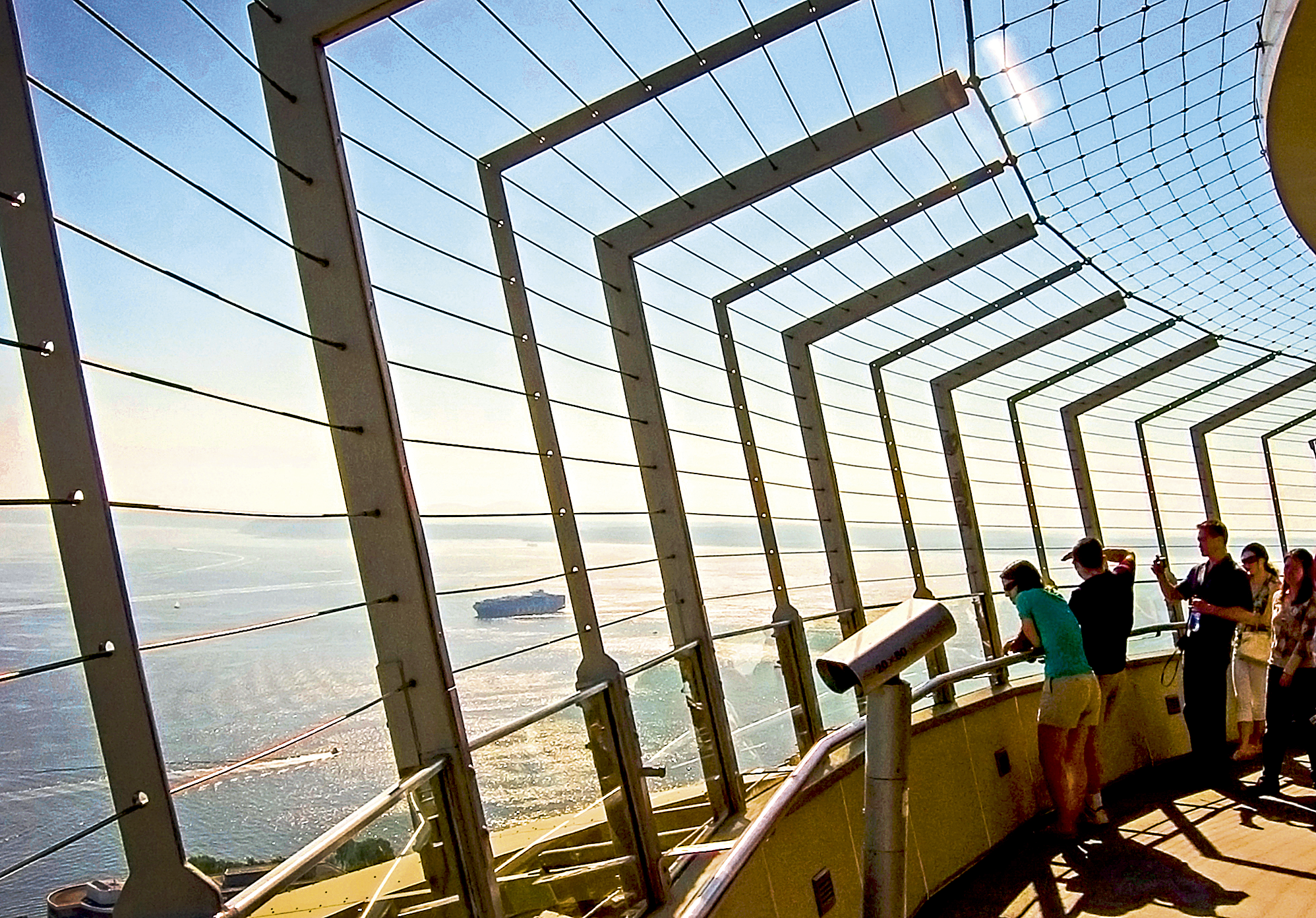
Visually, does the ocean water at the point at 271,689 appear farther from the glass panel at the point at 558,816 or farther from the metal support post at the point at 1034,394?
the metal support post at the point at 1034,394

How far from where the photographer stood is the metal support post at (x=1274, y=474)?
13297mm

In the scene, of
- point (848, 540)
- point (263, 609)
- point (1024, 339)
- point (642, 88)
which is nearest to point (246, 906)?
point (263, 609)

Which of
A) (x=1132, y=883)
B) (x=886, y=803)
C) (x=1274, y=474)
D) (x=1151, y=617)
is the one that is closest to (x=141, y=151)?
(x=886, y=803)

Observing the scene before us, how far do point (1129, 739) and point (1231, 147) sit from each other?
133 inches

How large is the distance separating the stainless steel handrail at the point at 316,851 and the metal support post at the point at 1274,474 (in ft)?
41.3

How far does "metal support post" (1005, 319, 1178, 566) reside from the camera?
9.34 metres

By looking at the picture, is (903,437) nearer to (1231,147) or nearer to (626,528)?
(1231,147)

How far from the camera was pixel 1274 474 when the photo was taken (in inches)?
535

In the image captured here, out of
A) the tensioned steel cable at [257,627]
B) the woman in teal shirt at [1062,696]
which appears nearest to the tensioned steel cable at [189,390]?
the tensioned steel cable at [257,627]

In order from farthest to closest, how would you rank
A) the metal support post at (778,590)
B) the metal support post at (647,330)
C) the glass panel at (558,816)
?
the metal support post at (778,590)
the metal support post at (647,330)
the glass panel at (558,816)

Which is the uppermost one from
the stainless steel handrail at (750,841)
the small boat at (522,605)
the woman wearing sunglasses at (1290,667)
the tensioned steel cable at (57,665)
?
the tensioned steel cable at (57,665)

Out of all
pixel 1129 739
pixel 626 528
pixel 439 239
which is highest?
pixel 439 239

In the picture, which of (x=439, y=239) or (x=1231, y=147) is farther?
(x=1231, y=147)

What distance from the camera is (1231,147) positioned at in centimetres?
597
